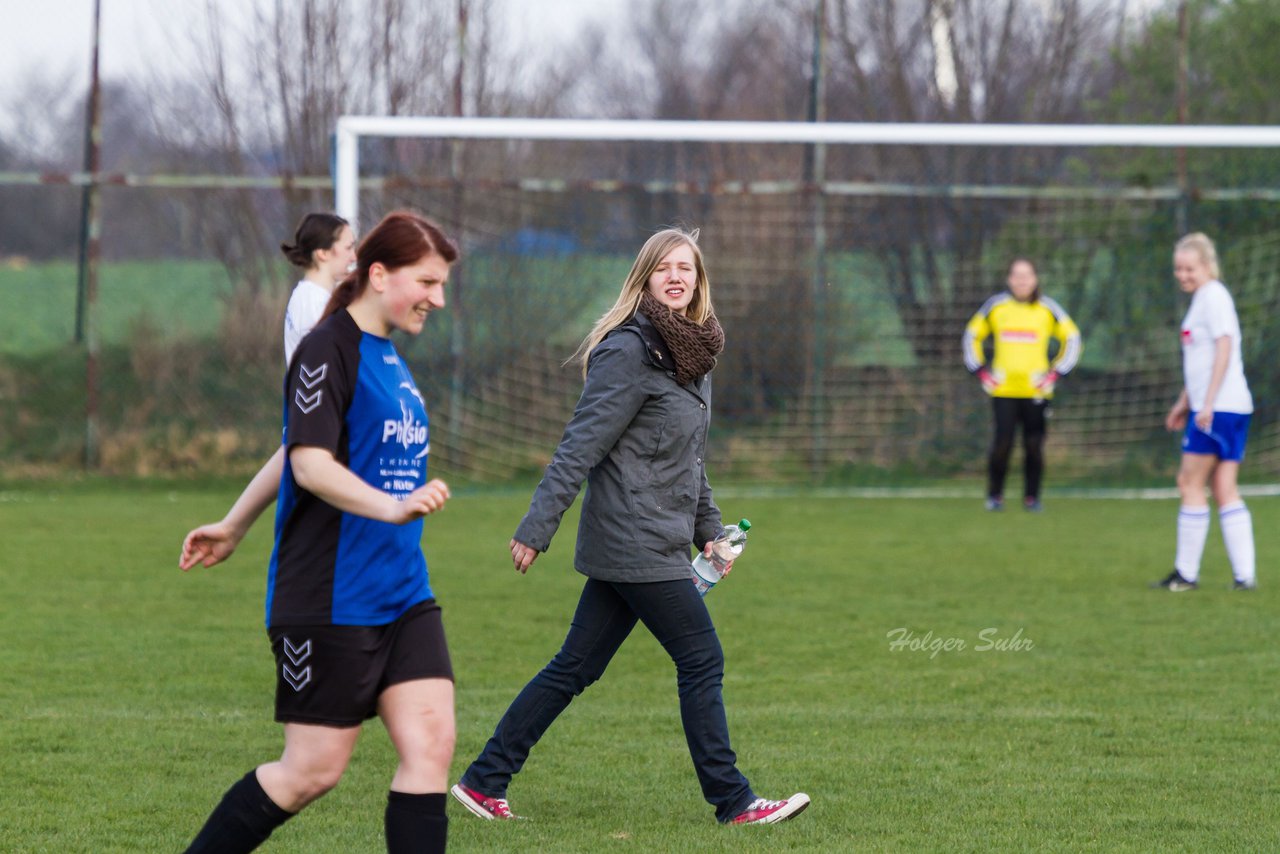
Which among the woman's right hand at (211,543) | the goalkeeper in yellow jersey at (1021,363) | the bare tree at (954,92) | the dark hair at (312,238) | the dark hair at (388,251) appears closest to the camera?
the dark hair at (388,251)

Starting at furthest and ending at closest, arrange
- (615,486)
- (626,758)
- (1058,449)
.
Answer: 1. (1058,449)
2. (626,758)
3. (615,486)

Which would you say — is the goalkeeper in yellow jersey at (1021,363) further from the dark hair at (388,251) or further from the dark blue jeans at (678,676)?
the dark hair at (388,251)

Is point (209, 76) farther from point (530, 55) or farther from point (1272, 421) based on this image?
point (1272, 421)

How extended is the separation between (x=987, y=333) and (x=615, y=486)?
943cm

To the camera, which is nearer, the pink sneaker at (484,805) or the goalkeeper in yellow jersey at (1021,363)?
the pink sneaker at (484,805)

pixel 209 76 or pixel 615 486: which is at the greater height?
pixel 209 76

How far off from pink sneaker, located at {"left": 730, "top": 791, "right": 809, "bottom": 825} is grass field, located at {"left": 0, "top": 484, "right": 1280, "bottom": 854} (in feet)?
0.18

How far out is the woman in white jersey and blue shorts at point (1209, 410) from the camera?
29.7 ft

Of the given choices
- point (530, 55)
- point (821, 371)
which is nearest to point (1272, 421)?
point (821, 371)

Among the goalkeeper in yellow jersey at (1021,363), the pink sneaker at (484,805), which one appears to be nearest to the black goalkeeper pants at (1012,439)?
the goalkeeper in yellow jersey at (1021,363)

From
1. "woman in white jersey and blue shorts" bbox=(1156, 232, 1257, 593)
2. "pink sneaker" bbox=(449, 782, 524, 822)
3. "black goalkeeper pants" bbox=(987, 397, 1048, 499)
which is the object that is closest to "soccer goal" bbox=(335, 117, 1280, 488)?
"black goalkeeper pants" bbox=(987, 397, 1048, 499)

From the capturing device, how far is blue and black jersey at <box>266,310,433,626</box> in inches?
139

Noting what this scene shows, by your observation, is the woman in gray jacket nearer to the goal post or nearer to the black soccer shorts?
the black soccer shorts

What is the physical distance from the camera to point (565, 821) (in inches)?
191
